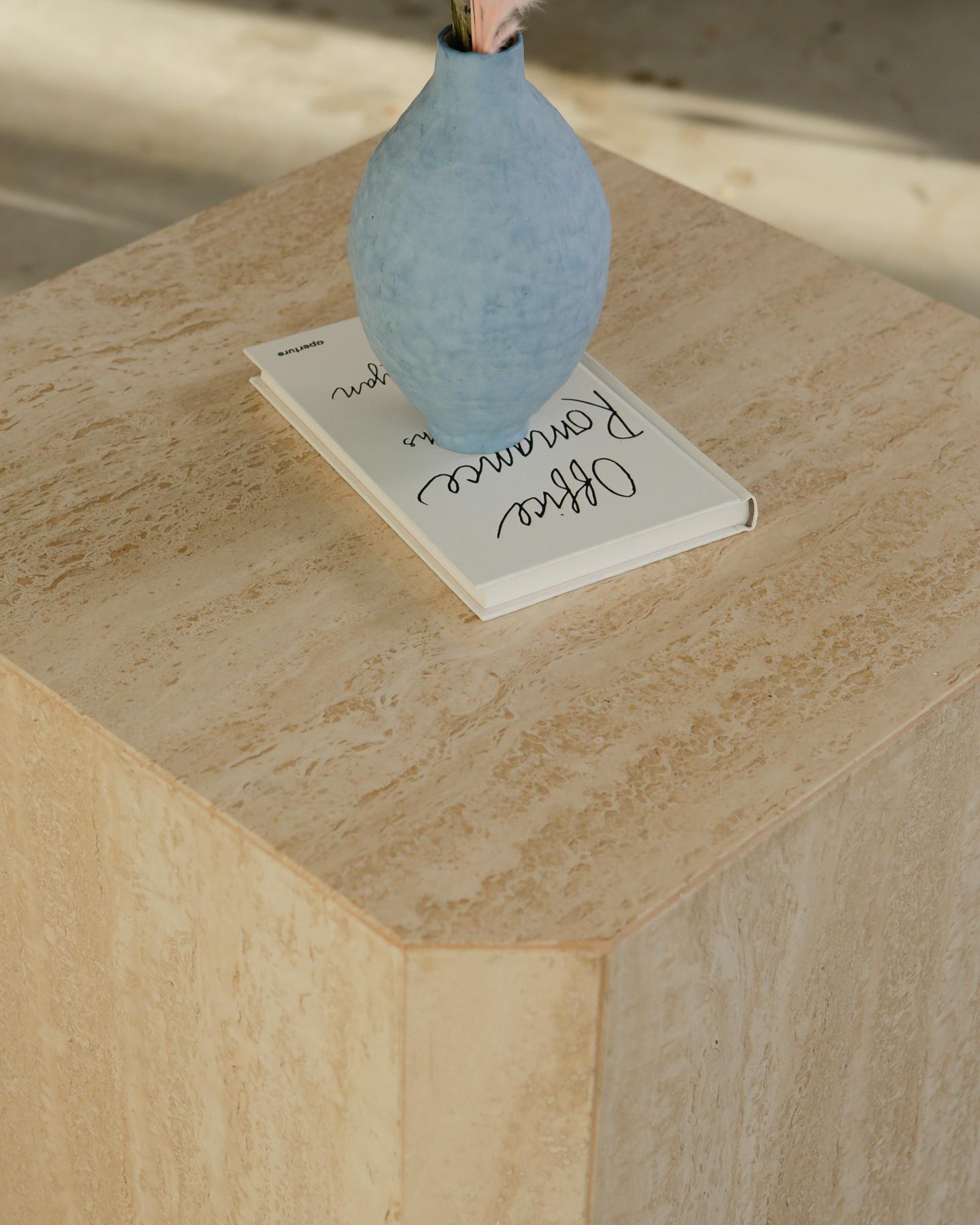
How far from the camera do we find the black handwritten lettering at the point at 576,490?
0.85m

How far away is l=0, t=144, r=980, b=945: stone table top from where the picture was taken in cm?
71

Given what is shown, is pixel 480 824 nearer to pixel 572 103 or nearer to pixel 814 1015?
pixel 814 1015

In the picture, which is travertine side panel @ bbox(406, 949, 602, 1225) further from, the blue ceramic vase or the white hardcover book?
the blue ceramic vase

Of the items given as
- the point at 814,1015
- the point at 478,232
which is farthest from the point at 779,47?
the point at 814,1015

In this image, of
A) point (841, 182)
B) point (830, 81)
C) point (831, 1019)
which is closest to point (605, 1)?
point (830, 81)

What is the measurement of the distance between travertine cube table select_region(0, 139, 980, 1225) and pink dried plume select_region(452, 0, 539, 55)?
267mm

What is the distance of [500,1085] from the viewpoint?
2.27 ft

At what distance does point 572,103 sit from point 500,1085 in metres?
2.10

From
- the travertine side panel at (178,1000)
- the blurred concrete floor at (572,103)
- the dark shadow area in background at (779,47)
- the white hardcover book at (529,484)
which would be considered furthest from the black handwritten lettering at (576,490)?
the dark shadow area in background at (779,47)

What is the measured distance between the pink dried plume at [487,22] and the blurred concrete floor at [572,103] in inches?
55.7

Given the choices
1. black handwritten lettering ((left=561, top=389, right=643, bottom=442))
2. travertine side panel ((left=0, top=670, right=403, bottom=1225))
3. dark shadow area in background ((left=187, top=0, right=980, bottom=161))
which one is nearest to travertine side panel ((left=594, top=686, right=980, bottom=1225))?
travertine side panel ((left=0, top=670, right=403, bottom=1225))

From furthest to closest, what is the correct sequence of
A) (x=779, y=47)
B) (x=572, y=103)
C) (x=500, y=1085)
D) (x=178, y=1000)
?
(x=779, y=47) < (x=572, y=103) < (x=178, y=1000) < (x=500, y=1085)

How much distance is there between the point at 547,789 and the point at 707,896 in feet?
0.29

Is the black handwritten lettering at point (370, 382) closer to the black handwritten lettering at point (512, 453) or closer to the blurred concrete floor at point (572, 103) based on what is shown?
the black handwritten lettering at point (512, 453)
